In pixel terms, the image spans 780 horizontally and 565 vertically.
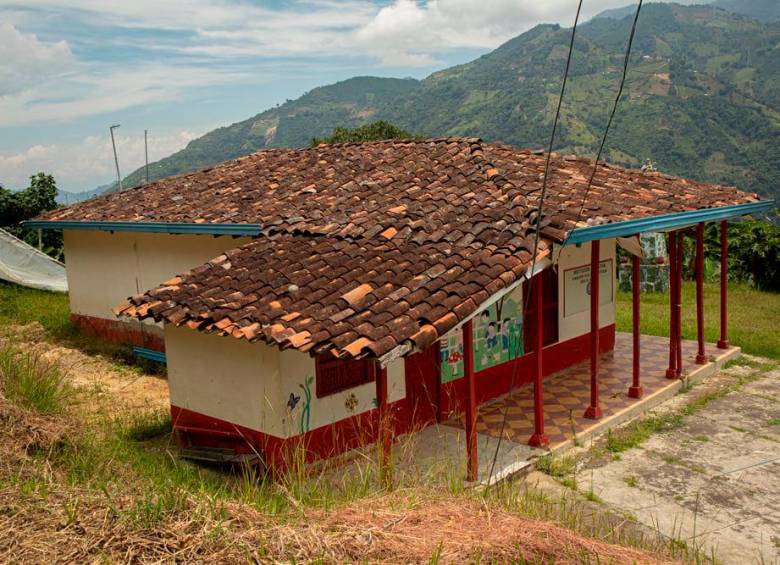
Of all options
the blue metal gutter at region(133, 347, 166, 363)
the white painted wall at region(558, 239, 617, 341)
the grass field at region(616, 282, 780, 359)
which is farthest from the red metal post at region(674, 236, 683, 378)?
the blue metal gutter at region(133, 347, 166, 363)

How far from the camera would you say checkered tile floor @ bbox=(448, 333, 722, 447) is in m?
8.71

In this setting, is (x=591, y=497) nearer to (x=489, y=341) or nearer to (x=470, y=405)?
(x=470, y=405)

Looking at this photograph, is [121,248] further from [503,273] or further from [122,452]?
[503,273]

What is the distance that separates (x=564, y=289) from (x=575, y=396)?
1.85 metres

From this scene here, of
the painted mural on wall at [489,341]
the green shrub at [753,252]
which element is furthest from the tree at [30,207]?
the green shrub at [753,252]

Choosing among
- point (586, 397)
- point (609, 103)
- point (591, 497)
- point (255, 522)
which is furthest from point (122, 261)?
point (609, 103)

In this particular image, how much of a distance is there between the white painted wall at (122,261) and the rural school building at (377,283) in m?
0.06

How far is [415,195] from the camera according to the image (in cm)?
925

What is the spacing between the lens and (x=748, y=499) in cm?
699

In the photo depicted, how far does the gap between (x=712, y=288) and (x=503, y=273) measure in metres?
15.8

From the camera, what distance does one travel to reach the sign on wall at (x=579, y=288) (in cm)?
1097

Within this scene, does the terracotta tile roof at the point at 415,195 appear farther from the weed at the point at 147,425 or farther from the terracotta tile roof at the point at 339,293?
the weed at the point at 147,425

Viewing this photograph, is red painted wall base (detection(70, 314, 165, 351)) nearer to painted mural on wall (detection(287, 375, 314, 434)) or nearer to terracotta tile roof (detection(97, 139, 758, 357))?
terracotta tile roof (detection(97, 139, 758, 357))

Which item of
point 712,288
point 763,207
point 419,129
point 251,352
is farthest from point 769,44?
point 251,352
